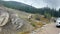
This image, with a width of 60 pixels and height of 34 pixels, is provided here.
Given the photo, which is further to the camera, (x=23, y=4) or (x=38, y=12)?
(x=38, y=12)

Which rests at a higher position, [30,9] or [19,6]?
[19,6]

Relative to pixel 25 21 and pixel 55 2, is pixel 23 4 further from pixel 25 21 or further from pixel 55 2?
pixel 55 2

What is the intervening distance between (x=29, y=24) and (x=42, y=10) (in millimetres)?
4570

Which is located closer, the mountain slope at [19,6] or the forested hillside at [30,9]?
the mountain slope at [19,6]

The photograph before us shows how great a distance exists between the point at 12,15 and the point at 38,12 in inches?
221

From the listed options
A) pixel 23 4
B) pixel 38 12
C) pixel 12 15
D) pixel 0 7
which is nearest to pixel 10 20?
pixel 12 15

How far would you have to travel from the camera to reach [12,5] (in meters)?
21.0

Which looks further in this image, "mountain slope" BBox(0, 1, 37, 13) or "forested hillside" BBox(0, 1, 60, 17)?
"forested hillside" BBox(0, 1, 60, 17)

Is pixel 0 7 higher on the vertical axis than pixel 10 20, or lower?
higher

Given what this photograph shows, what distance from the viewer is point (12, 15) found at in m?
19.1

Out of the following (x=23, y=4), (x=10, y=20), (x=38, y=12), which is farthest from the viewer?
(x=38, y=12)

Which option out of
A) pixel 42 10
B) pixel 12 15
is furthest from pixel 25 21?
pixel 42 10

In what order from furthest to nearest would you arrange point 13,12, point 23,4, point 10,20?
point 23,4
point 13,12
point 10,20

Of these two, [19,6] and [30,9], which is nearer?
[19,6]
